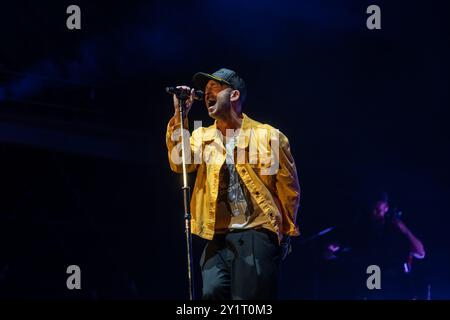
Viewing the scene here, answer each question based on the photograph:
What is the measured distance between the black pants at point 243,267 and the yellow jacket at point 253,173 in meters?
0.11

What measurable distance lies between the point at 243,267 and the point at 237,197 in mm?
467

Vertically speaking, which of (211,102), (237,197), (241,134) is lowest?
(237,197)

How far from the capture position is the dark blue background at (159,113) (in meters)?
7.82

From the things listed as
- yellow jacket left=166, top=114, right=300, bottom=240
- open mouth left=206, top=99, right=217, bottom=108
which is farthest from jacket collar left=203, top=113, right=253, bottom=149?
open mouth left=206, top=99, right=217, bottom=108

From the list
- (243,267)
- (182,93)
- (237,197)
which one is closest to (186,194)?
(237,197)

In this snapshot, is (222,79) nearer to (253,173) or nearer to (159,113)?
(253,173)

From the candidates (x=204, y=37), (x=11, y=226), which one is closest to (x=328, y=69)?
(x=204, y=37)

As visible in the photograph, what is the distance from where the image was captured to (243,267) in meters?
4.11

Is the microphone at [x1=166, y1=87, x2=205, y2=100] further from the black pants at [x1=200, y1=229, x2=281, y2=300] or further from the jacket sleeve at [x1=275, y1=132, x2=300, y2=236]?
the black pants at [x1=200, y1=229, x2=281, y2=300]

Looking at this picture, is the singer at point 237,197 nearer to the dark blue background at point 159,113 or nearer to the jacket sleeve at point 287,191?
the jacket sleeve at point 287,191

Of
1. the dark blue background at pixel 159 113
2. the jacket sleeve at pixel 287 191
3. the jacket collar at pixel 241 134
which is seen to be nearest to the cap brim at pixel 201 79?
the jacket collar at pixel 241 134

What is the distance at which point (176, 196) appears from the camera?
844cm
